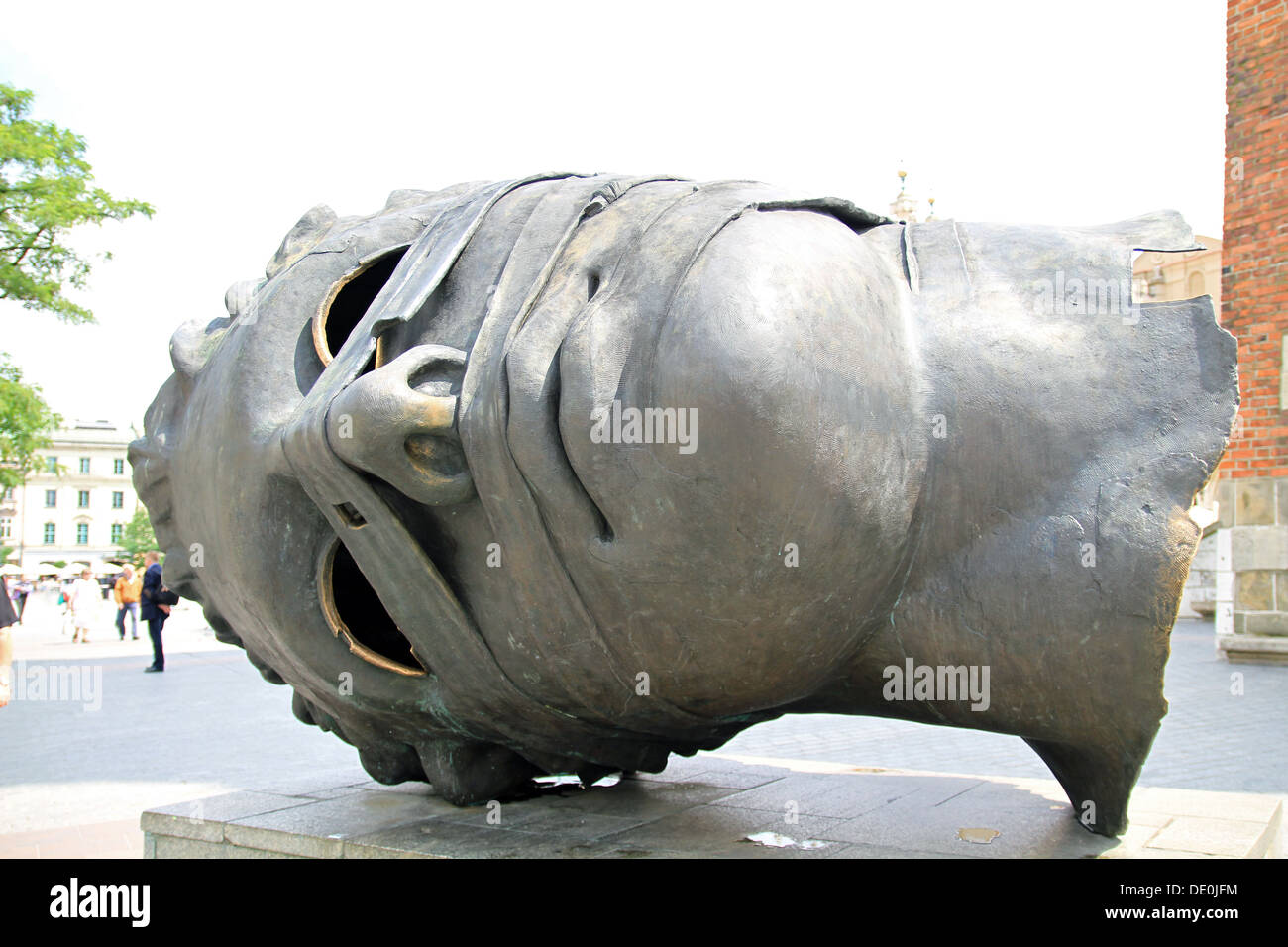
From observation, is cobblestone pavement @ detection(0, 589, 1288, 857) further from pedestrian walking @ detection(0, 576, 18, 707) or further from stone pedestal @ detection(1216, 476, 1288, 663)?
pedestrian walking @ detection(0, 576, 18, 707)

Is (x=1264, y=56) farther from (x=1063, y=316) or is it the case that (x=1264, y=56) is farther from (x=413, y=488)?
(x=413, y=488)

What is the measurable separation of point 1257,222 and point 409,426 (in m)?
11.0

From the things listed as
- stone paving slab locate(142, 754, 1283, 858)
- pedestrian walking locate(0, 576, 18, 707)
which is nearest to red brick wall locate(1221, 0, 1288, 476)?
stone paving slab locate(142, 754, 1283, 858)

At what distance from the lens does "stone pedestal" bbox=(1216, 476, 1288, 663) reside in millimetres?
11406

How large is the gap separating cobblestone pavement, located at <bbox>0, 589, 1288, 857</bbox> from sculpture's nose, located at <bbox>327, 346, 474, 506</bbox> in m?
2.25

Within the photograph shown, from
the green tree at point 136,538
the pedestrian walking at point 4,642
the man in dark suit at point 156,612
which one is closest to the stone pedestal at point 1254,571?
the pedestrian walking at point 4,642

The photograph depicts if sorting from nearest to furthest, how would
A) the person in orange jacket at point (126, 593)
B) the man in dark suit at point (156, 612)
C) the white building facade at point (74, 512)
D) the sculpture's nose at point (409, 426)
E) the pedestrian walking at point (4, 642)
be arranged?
the sculpture's nose at point (409, 426) → the pedestrian walking at point (4, 642) → the man in dark suit at point (156, 612) → the person in orange jacket at point (126, 593) → the white building facade at point (74, 512)

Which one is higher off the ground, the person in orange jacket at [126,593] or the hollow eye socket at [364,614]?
the hollow eye socket at [364,614]

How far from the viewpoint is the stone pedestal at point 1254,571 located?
37.4ft

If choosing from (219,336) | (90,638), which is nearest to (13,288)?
(90,638)

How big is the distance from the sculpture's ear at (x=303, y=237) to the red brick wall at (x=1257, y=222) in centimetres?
974

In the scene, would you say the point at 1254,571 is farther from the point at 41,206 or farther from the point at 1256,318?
the point at 41,206

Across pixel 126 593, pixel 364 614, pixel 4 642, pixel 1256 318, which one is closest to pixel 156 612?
pixel 126 593

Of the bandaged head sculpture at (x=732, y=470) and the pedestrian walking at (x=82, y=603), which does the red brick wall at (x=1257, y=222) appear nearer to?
the bandaged head sculpture at (x=732, y=470)
